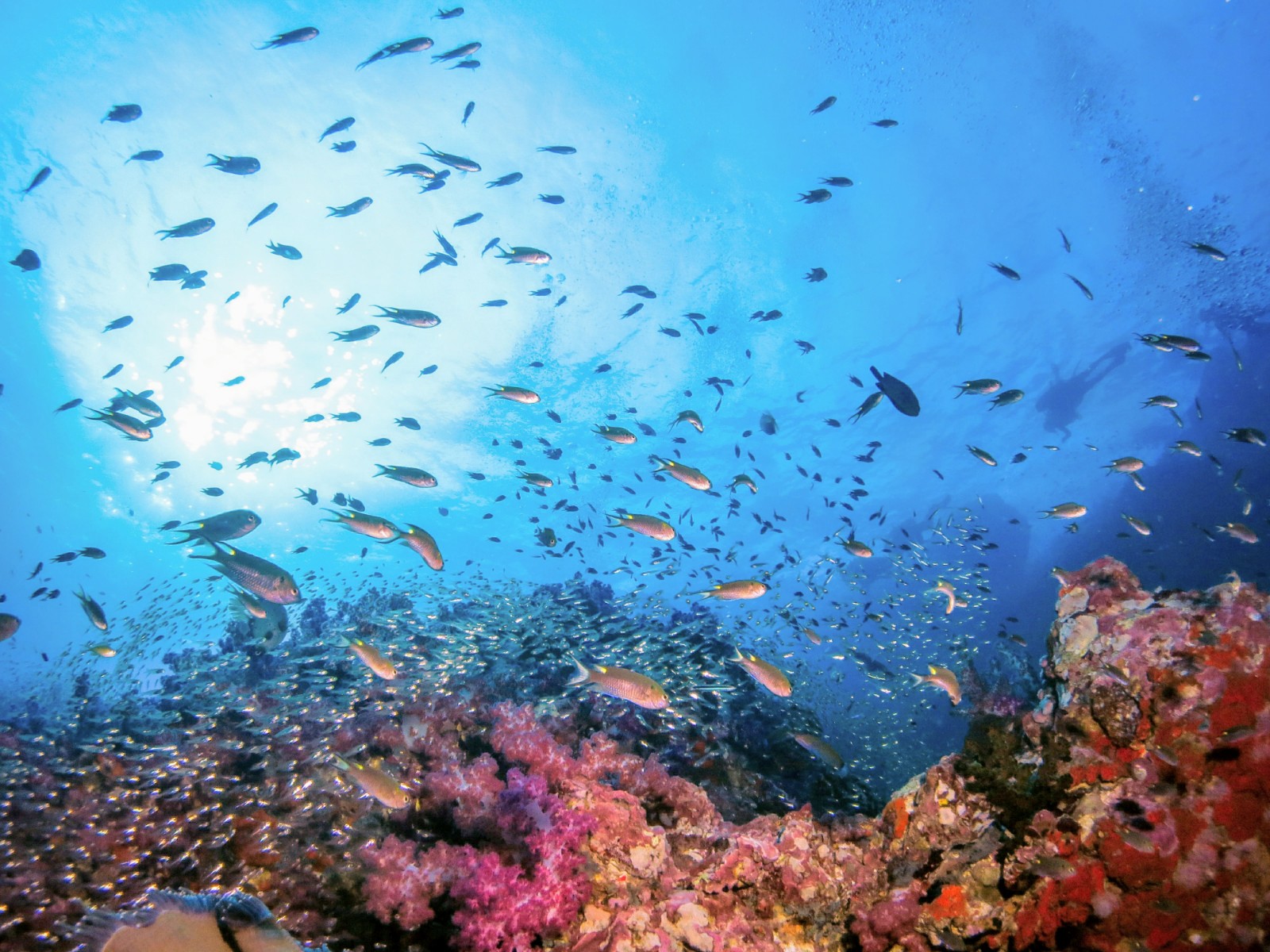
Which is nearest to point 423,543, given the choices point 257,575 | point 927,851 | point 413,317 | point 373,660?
point 373,660

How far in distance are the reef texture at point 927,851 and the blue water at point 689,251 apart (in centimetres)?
588

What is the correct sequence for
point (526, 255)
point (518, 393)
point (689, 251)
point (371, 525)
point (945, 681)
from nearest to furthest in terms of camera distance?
point (371, 525)
point (945, 681)
point (518, 393)
point (526, 255)
point (689, 251)

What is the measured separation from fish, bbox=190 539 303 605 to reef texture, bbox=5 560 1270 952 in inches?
92.5

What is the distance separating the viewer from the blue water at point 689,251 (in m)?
15.6

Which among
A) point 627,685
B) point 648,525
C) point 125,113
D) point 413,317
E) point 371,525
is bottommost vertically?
point 371,525

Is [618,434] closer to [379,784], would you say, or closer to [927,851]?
[379,784]

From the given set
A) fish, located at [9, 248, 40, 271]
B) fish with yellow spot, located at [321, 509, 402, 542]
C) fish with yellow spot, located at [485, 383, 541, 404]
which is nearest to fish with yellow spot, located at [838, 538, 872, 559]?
fish with yellow spot, located at [485, 383, 541, 404]

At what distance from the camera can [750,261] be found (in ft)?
72.4

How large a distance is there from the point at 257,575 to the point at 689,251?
2015 centimetres

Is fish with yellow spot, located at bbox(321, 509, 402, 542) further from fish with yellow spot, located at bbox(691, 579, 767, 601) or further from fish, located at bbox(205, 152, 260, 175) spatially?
fish, located at bbox(205, 152, 260, 175)

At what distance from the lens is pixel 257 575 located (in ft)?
19.9

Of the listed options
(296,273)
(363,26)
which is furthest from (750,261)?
(296,273)

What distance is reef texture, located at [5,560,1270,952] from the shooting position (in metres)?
2.95

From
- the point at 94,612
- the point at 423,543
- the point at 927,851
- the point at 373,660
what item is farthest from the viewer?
the point at 94,612
